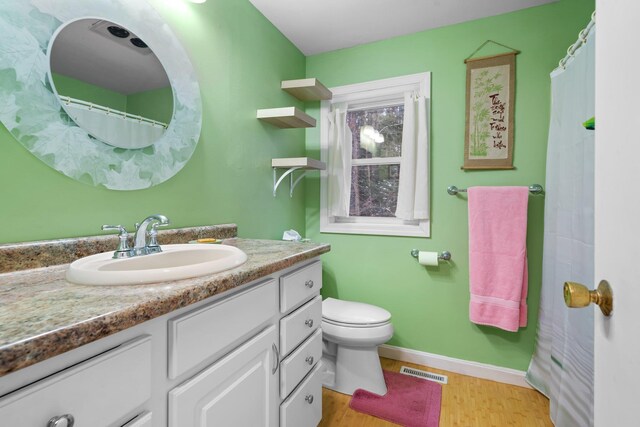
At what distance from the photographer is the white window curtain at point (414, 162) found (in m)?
1.99

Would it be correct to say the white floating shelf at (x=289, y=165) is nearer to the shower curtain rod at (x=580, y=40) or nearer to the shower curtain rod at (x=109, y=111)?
the shower curtain rod at (x=109, y=111)

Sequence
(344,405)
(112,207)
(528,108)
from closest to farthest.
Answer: (112,207), (344,405), (528,108)

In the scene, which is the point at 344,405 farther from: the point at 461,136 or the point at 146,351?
the point at 461,136

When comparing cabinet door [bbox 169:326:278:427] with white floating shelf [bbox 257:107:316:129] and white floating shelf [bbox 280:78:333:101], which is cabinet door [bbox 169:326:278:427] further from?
white floating shelf [bbox 280:78:333:101]

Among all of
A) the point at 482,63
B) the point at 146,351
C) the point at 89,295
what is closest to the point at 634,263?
the point at 146,351

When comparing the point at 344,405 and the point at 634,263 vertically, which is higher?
the point at 634,263

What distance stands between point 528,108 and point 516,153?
0.92ft

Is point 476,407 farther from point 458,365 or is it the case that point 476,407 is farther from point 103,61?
point 103,61

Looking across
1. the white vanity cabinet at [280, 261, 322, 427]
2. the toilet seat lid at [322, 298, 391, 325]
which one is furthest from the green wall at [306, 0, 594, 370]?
the white vanity cabinet at [280, 261, 322, 427]

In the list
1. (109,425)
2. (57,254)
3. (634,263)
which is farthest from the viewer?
(57,254)

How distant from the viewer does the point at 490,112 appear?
1.86 metres

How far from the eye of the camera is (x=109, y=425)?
0.51 m

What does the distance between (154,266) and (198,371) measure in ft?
1.44

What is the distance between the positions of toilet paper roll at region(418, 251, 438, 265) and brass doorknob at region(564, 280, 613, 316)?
1.50 metres
